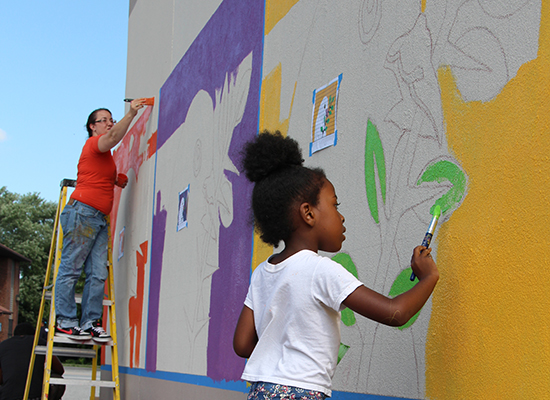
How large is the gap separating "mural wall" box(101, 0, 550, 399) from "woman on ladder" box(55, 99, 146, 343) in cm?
144

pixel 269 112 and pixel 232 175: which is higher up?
pixel 269 112

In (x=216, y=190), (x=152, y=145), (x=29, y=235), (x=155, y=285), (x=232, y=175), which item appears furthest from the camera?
(x=29, y=235)

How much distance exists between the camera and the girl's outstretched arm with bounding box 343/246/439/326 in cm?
143


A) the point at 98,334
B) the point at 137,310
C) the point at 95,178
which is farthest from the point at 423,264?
the point at 137,310

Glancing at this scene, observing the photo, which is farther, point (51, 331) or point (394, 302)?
point (51, 331)

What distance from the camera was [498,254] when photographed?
4.88ft

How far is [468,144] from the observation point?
1.63 m

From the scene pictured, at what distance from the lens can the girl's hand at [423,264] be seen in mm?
1496

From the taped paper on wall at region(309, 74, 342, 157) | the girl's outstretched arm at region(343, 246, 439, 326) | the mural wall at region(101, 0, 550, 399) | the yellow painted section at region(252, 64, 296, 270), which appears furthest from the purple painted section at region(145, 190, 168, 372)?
the girl's outstretched arm at region(343, 246, 439, 326)

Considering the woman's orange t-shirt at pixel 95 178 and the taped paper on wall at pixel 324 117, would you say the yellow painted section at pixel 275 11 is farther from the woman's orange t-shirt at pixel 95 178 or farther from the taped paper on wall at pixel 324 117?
the woman's orange t-shirt at pixel 95 178

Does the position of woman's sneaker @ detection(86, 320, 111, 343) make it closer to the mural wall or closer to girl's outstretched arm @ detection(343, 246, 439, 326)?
the mural wall

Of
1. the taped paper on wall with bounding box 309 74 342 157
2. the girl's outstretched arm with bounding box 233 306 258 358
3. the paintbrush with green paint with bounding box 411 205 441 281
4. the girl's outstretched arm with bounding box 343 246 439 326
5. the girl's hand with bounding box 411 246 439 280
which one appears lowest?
the girl's outstretched arm with bounding box 233 306 258 358

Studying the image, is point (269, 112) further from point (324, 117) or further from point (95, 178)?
point (95, 178)

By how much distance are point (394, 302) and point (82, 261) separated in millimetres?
4249
